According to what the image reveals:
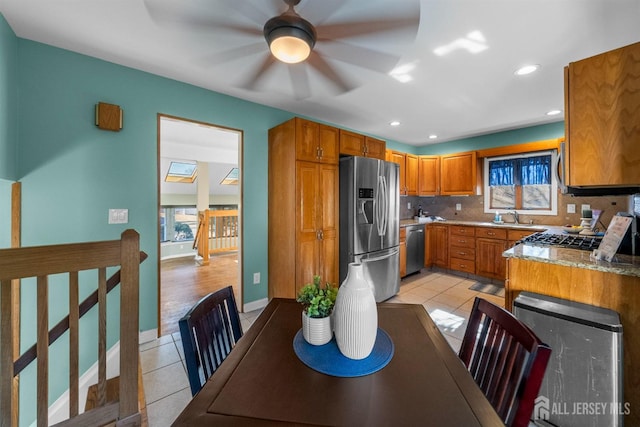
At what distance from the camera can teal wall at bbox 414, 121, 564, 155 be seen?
12.7ft

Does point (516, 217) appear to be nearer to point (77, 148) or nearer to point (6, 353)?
point (6, 353)

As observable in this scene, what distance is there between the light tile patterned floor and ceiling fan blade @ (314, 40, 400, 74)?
243cm

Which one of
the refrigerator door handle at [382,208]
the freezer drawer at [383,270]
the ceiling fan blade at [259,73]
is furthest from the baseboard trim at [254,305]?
the ceiling fan blade at [259,73]

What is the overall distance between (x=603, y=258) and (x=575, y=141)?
75 centimetres

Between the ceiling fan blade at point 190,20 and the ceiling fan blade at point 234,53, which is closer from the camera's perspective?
the ceiling fan blade at point 190,20

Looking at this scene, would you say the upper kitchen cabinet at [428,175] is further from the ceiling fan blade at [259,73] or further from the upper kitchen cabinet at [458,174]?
the ceiling fan blade at [259,73]

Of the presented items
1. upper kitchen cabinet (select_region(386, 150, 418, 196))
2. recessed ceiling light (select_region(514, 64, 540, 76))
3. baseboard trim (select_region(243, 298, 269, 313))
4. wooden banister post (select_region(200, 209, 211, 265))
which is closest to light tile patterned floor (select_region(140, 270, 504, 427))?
baseboard trim (select_region(243, 298, 269, 313))

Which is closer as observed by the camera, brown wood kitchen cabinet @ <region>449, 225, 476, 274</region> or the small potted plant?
the small potted plant

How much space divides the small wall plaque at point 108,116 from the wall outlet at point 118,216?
0.72 m

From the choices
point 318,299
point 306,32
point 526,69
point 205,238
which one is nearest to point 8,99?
point 306,32

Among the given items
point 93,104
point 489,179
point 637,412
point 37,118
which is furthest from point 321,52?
point 489,179

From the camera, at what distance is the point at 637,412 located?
4.43ft

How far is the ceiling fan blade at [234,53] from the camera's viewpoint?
147cm

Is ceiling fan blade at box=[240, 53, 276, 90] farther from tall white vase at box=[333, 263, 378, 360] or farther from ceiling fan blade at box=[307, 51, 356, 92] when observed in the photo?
tall white vase at box=[333, 263, 378, 360]
